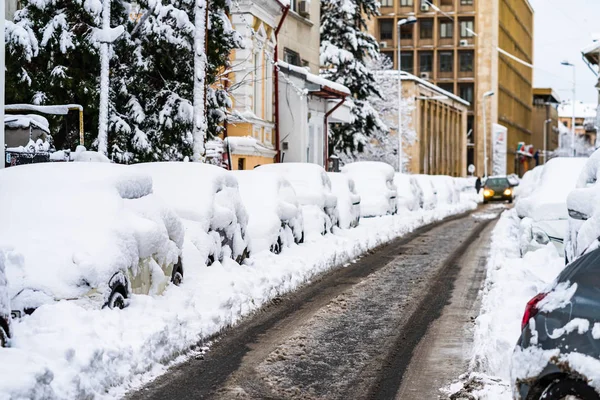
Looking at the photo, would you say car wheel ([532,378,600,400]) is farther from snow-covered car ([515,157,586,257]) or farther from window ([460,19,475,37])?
window ([460,19,475,37])

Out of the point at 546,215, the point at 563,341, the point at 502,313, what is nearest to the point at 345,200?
the point at 546,215

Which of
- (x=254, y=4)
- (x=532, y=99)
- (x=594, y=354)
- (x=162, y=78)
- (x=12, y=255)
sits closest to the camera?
(x=594, y=354)

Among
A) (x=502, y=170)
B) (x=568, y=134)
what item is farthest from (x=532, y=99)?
(x=502, y=170)

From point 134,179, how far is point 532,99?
15036 centimetres

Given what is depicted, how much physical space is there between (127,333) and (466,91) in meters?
107

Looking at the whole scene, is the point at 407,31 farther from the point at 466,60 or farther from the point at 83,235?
the point at 83,235

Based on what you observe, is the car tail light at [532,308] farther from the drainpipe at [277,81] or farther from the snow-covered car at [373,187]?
the drainpipe at [277,81]

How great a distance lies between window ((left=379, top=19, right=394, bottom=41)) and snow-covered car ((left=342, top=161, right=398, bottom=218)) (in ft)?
266

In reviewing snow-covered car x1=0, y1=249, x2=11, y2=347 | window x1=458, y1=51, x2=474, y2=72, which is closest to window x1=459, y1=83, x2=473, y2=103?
window x1=458, y1=51, x2=474, y2=72

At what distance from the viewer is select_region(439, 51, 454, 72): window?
112 m

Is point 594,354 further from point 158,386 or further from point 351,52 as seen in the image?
point 351,52

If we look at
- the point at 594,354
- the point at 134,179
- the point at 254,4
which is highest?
the point at 254,4

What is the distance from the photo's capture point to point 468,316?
11.7m

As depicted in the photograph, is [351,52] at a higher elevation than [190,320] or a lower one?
higher
